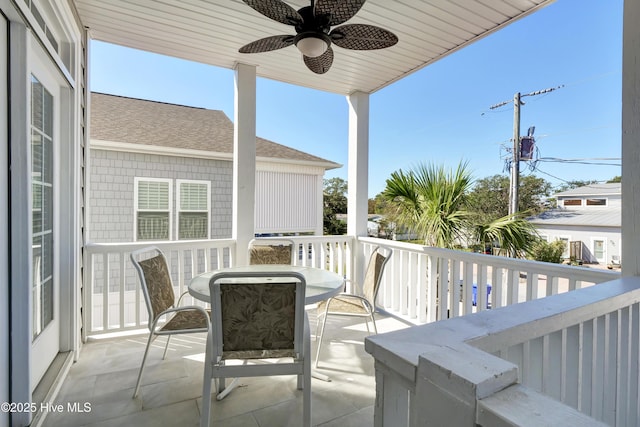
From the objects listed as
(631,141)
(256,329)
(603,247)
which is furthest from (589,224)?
(256,329)

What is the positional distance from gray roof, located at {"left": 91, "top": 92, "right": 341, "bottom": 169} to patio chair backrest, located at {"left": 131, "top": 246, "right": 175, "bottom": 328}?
419 centimetres

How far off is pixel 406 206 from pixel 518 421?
Answer: 330 cm

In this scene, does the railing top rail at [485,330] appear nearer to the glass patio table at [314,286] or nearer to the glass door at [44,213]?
the glass patio table at [314,286]

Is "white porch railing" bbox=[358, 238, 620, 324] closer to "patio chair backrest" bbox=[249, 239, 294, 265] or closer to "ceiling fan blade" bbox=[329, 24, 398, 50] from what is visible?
"patio chair backrest" bbox=[249, 239, 294, 265]

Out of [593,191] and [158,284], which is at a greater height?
[593,191]

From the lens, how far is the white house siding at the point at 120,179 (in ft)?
17.7

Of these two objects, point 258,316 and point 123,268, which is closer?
point 258,316

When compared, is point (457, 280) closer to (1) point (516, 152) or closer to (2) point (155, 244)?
(2) point (155, 244)

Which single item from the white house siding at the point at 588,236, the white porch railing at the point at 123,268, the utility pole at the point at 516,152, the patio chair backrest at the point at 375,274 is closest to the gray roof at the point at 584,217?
the white house siding at the point at 588,236

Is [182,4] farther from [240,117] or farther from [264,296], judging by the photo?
[264,296]

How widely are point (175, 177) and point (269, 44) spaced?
4429 millimetres

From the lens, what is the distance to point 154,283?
2.14 metres

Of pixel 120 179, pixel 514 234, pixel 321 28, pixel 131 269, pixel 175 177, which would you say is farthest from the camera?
pixel 175 177

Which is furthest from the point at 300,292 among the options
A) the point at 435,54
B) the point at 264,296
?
the point at 435,54
